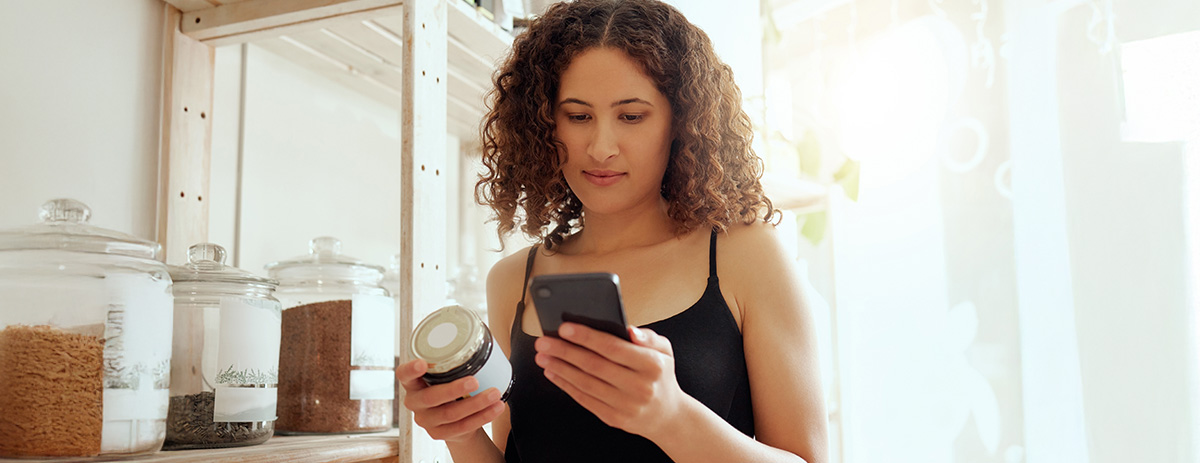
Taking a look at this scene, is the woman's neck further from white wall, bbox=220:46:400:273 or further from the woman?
white wall, bbox=220:46:400:273

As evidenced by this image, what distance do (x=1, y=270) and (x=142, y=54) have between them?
1.35ft

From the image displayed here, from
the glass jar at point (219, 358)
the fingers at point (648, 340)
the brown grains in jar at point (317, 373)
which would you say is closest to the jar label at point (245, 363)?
the glass jar at point (219, 358)

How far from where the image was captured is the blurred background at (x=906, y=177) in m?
0.97

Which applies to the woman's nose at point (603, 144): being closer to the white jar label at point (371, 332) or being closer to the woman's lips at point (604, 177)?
the woman's lips at point (604, 177)

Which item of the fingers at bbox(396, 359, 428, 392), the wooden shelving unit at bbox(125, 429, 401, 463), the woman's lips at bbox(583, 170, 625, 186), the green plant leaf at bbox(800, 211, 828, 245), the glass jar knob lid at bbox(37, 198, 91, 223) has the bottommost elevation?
the wooden shelving unit at bbox(125, 429, 401, 463)

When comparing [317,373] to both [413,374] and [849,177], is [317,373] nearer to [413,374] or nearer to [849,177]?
[413,374]

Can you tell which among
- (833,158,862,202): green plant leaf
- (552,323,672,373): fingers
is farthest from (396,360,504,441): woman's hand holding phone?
(833,158,862,202): green plant leaf

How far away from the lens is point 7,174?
32.2 inches

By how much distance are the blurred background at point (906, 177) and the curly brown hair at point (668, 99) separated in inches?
12.0

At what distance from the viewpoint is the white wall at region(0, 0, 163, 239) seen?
2.72ft

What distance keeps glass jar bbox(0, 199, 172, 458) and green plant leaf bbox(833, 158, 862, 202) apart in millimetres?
1491

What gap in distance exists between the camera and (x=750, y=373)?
80cm

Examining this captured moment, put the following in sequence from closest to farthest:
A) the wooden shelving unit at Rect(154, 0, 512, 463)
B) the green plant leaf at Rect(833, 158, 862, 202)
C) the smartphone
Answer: the smartphone < the wooden shelving unit at Rect(154, 0, 512, 463) < the green plant leaf at Rect(833, 158, 862, 202)

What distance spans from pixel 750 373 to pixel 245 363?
49 centimetres
